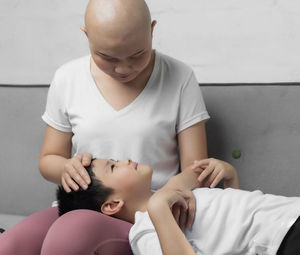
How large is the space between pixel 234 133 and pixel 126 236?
49cm

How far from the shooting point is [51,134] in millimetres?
1456

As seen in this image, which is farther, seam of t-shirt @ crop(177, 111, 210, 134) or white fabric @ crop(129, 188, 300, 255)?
seam of t-shirt @ crop(177, 111, 210, 134)

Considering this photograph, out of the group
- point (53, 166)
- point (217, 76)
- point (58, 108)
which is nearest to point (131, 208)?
point (53, 166)

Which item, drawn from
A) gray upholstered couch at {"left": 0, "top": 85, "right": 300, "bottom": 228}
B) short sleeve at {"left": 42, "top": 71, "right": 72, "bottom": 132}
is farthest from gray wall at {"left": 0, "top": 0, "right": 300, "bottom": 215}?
short sleeve at {"left": 42, "top": 71, "right": 72, "bottom": 132}

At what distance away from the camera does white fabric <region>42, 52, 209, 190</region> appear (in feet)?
4.49

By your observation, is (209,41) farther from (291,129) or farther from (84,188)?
(84,188)

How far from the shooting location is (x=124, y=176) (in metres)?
1.24

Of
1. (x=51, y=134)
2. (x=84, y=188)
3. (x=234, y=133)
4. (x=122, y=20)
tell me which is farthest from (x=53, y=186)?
(x=122, y=20)

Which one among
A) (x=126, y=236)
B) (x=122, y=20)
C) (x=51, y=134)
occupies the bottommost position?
Answer: (x=126, y=236)

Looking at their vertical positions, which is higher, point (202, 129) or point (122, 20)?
point (122, 20)

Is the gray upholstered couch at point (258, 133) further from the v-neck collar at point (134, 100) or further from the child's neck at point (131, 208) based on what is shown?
the child's neck at point (131, 208)

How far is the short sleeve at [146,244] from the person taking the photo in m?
1.12

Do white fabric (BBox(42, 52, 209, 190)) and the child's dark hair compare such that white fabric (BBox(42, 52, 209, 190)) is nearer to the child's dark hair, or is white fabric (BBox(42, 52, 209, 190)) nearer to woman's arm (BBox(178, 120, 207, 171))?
woman's arm (BBox(178, 120, 207, 171))

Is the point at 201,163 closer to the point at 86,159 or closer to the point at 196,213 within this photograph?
the point at 196,213
